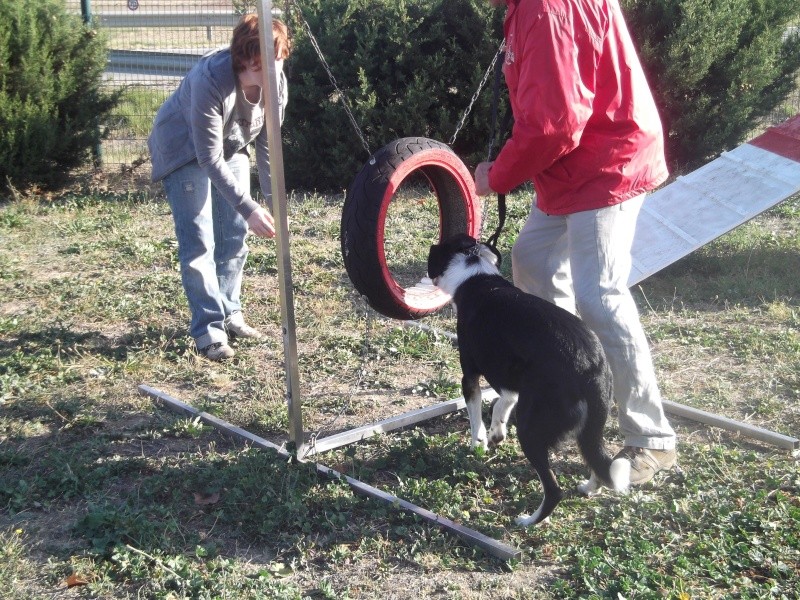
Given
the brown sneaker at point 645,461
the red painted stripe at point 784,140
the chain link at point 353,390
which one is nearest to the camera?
the brown sneaker at point 645,461

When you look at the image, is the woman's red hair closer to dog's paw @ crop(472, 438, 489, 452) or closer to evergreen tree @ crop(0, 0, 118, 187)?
dog's paw @ crop(472, 438, 489, 452)

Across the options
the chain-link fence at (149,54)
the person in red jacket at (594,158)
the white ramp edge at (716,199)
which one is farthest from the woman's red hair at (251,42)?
the chain-link fence at (149,54)

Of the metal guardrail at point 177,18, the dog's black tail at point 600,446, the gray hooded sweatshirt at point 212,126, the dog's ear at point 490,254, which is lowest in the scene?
the dog's black tail at point 600,446

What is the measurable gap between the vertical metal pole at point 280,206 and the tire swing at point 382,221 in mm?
388

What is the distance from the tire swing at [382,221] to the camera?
13.1 feet

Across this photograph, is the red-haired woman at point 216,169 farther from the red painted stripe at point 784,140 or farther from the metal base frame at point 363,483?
the red painted stripe at point 784,140

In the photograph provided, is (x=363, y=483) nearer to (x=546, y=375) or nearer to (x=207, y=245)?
(x=546, y=375)

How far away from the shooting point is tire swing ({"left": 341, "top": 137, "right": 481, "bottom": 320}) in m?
4.00

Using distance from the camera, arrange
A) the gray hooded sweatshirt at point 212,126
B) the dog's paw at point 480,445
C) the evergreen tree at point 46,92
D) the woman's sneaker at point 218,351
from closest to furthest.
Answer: the dog's paw at point 480,445 < the gray hooded sweatshirt at point 212,126 < the woman's sneaker at point 218,351 < the evergreen tree at point 46,92

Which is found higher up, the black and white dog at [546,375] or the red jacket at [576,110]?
the red jacket at [576,110]

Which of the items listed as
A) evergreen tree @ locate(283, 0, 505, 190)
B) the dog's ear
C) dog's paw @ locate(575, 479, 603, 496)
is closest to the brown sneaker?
dog's paw @ locate(575, 479, 603, 496)

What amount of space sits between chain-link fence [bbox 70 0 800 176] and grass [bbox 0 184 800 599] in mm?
3666

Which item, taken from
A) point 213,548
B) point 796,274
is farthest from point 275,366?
point 796,274

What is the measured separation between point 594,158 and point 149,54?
8422mm
